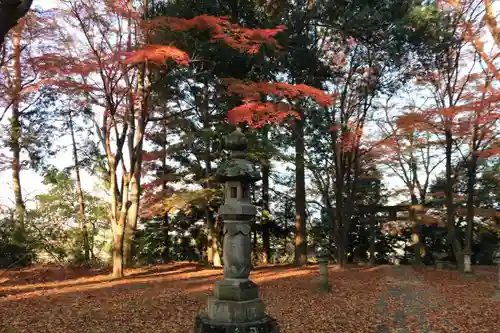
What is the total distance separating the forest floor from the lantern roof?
2.84 metres

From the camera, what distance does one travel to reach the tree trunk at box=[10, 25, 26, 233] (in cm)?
1335

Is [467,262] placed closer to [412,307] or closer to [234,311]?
[412,307]

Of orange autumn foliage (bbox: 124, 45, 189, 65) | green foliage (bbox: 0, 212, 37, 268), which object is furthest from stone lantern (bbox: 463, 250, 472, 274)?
green foliage (bbox: 0, 212, 37, 268)

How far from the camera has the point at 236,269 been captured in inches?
203

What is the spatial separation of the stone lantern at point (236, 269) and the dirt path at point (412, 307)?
2.69m

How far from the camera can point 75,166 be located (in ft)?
52.3

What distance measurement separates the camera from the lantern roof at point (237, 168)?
531 cm

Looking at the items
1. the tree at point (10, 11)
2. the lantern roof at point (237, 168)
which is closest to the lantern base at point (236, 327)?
the lantern roof at point (237, 168)

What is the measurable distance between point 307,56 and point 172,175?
25.7ft

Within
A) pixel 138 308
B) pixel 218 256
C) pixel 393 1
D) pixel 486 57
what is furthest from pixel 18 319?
pixel 486 57

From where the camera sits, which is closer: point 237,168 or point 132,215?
point 237,168

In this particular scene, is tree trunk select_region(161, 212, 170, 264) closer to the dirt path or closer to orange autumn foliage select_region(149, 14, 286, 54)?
orange autumn foliage select_region(149, 14, 286, 54)

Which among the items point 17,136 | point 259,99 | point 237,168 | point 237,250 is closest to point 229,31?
point 259,99

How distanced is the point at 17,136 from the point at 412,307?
14.0 m
